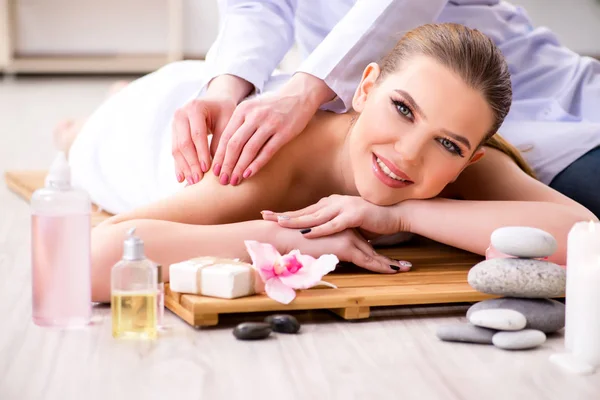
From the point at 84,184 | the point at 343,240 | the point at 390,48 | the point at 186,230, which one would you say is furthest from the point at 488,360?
the point at 84,184

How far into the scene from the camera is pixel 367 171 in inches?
75.5

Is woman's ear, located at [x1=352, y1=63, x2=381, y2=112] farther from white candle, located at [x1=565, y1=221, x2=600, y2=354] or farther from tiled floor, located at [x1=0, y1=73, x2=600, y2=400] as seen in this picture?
white candle, located at [x1=565, y1=221, x2=600, y2=354]

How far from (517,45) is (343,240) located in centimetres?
106

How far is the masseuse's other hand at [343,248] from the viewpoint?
1851 millimetres

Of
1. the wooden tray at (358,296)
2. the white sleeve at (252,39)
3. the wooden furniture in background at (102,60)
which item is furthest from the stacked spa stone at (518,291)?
the wooden furniture in background at (102,60)

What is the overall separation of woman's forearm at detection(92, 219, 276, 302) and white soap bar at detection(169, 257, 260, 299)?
0.10 m

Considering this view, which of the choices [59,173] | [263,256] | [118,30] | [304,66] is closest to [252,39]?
[304,66]

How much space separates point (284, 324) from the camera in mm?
1567

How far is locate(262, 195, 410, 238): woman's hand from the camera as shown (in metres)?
1.87

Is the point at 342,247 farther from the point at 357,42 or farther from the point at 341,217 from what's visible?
the point at 357,42

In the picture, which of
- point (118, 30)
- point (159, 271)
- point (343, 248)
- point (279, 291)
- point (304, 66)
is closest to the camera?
point (159, 271)

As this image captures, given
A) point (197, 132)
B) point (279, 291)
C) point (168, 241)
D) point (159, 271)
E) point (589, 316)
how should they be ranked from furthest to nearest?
point (197, 132) < point (168, 241) < point (279, 291) < point (159, 271) < point (589, 316)

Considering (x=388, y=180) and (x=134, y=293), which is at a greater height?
(x=388, y=180)

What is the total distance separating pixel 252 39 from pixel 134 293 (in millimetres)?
1063
